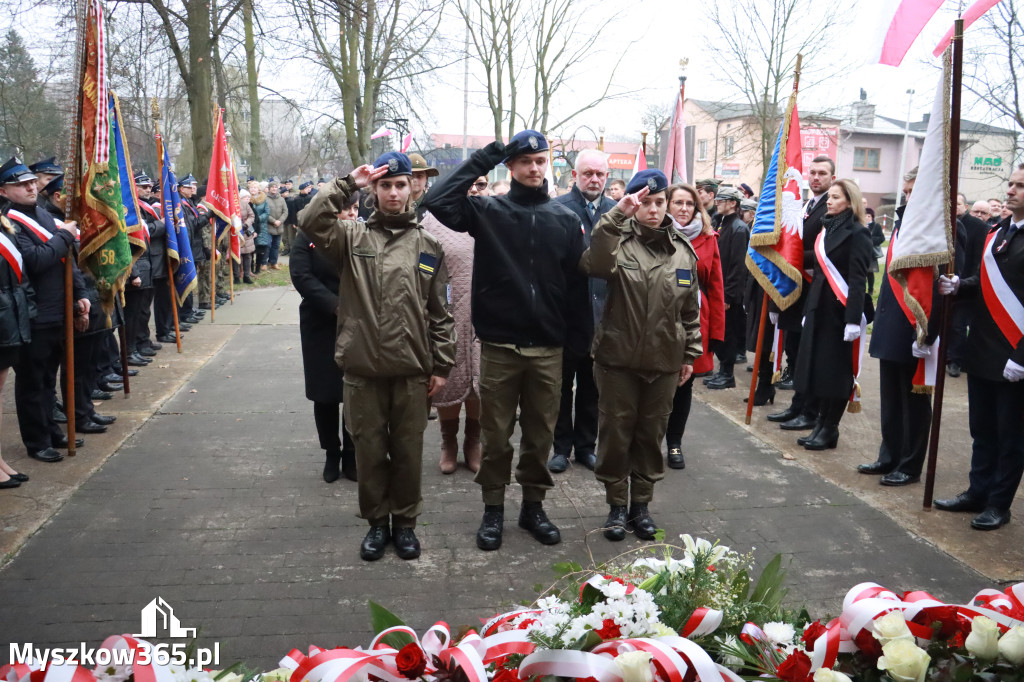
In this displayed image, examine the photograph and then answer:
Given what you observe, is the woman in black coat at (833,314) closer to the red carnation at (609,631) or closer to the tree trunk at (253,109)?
the red carnation at (609,631)

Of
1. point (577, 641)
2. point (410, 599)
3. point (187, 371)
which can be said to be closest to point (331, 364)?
point (410, 599)

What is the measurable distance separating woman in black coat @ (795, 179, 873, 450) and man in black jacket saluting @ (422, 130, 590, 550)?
2.93 m

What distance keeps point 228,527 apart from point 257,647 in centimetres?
149

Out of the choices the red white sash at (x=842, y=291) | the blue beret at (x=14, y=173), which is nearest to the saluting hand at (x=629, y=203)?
the red white sash at (x=842, y=291)

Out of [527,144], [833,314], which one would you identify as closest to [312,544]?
[527,144]

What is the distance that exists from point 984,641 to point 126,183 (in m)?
7.30

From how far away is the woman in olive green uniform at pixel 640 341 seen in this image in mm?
4516

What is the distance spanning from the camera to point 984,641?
1.81 meters

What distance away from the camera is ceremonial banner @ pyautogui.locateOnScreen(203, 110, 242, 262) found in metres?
12.6

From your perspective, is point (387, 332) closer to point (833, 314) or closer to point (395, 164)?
point (395, 164)

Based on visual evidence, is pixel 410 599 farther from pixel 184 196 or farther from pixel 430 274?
pixel 184 196

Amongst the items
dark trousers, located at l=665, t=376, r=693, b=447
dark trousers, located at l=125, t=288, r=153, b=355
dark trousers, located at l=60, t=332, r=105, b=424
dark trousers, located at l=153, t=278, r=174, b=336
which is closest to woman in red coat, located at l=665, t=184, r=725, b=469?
dark trousers, located at l=665, t=376, r=693, b=447

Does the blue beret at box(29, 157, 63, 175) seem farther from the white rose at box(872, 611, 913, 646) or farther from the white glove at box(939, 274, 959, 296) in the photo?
the white rose at box(872, 611, 913, 646)

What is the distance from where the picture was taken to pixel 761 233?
7.21 meters
